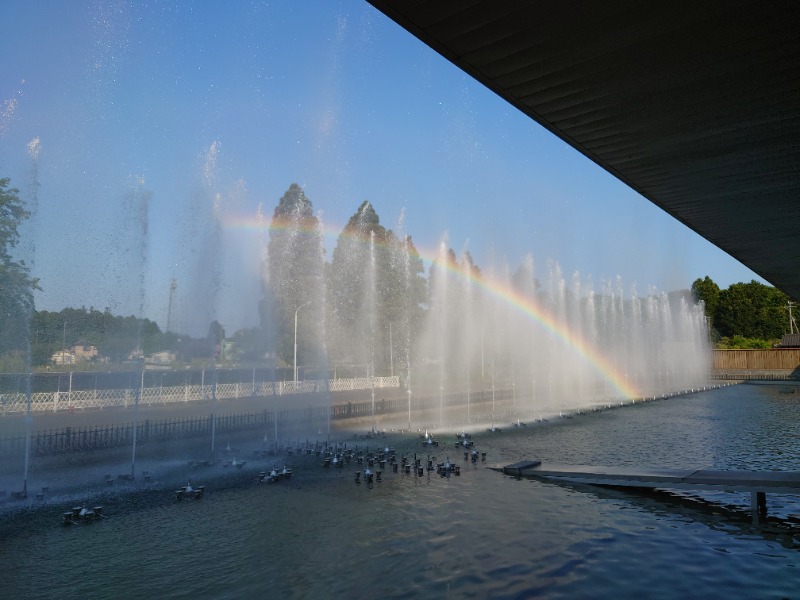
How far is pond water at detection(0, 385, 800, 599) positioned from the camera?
705 centimetres

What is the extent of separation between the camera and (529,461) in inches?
560

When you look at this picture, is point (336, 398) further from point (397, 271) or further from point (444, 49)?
point (444, 49)

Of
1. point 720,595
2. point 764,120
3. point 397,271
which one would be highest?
point 397,271

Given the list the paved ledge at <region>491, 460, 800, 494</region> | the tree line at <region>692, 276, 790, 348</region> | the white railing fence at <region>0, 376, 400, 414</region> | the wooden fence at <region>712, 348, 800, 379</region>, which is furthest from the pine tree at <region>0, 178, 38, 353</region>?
the tree line at <region>692, 276, 790, 348</region>

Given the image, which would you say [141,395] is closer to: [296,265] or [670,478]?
[296,265]

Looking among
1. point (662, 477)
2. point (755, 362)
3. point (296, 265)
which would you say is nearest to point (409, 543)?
point (662, 477)

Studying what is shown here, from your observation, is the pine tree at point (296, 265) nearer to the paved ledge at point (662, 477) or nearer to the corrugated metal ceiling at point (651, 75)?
the paved ledge at point (662, 477)

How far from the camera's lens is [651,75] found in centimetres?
669

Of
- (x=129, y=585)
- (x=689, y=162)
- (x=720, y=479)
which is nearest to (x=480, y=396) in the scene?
(x=720, y=479)

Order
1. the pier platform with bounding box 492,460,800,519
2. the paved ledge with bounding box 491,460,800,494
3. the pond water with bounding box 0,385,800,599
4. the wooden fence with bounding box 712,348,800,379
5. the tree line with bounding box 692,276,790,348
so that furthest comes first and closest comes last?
the tree line with bounding box 692,276,790,348
the wooden fence with bounding box 712,348,800,379
the paved ledge with bounding box 491,460,800,494
the pier platform with bounding box 492,460,800,519
the pond water with bounding box 0,385,800,599

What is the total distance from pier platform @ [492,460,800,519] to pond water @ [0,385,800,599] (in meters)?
0.31

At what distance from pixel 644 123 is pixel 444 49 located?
366cm

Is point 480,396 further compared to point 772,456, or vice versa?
point 480,396

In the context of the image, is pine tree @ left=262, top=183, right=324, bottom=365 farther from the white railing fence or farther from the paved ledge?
the paved ledge
